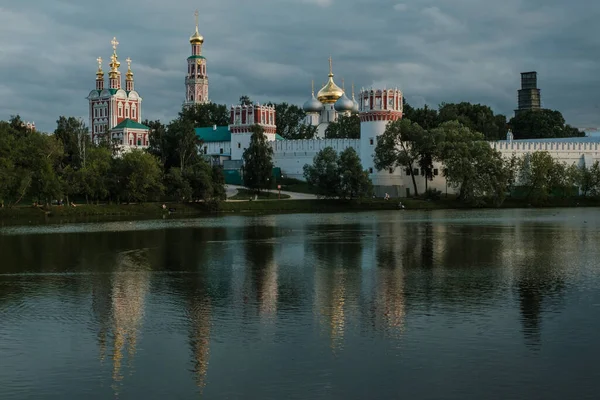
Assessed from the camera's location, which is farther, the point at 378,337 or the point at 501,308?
the point at 501,308

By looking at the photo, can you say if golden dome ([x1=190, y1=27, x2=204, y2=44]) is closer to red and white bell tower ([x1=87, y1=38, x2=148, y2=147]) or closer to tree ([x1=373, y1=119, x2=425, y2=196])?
red and white bell tower ([x1=87, y1=38, x2=148, y2=147])

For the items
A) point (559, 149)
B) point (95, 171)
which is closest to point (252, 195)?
point (95, 171)

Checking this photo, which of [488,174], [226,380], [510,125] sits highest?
[510,125]

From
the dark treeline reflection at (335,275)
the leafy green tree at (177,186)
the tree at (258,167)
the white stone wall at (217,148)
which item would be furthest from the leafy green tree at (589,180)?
the white stone wall at (217,148)

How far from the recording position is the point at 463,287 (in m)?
18.9

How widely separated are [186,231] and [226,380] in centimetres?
2662

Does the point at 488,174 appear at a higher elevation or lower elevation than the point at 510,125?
lower

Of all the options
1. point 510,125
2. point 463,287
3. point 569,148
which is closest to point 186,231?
point 463,287

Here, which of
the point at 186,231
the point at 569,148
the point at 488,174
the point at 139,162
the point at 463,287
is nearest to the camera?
the point at 463,287

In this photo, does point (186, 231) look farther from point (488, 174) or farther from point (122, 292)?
point (488, 174)

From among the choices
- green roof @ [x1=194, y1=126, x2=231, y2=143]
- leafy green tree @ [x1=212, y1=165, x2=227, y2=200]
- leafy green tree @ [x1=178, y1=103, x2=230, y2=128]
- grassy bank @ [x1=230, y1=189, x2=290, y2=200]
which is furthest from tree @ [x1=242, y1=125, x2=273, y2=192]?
leafy green tree @ [x1=178, y1=103, x2=230, y2=128]

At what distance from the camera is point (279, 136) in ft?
283

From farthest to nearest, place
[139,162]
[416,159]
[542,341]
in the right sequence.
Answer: [416,159] < [139,162] < [542,341]

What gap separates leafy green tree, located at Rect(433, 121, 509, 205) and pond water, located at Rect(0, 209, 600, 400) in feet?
97.2
